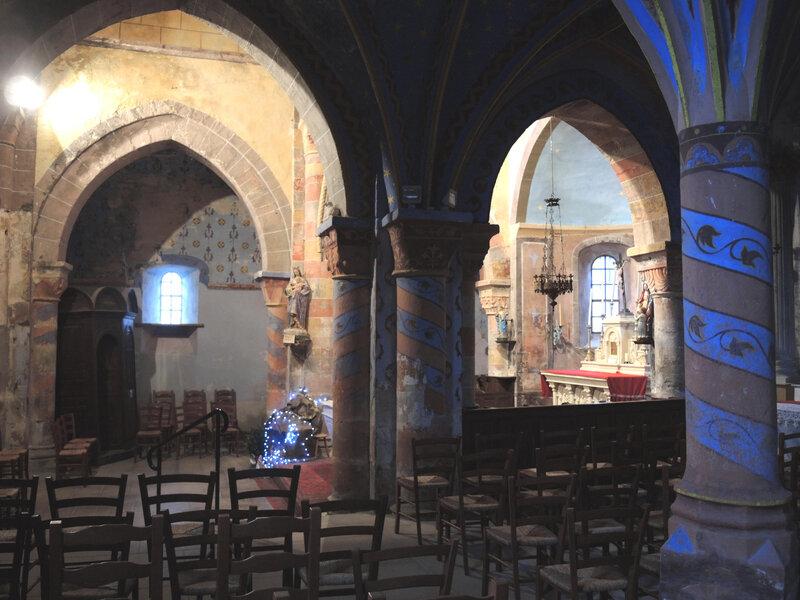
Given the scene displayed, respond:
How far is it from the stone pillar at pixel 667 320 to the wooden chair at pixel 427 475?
3.78 metres

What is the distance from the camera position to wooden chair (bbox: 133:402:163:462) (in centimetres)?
1344

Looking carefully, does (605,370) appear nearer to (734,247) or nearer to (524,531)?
(524,531)

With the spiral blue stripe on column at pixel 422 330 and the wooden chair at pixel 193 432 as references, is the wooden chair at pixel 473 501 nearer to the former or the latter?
the spiral blue stripe on column at pixel 422 330

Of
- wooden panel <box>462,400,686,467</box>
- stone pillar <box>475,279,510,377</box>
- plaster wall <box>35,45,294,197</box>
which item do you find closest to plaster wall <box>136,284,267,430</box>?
plaster wall <box>35,45,294,197</box>

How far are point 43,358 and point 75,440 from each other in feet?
5.17

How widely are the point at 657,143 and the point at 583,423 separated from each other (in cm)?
390

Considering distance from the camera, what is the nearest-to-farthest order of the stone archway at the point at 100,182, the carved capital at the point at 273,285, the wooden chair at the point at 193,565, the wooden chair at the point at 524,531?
the wooden chair at the point at 193,565 < the wooden chair at the point at 524,531 < the stone archway at the point at 100,182 < the carved capital at the point at 273,285

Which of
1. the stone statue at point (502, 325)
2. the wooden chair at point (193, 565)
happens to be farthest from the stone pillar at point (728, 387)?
the stone statue at point (502, 325)

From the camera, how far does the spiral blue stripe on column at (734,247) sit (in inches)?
161

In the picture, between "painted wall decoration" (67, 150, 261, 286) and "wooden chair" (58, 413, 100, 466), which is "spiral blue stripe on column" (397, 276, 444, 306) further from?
"painted wall decoration" (67, 150, 261, 286)

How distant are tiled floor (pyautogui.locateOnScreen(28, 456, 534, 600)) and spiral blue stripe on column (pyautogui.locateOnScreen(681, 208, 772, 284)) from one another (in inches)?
104

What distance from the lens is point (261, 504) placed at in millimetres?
9648

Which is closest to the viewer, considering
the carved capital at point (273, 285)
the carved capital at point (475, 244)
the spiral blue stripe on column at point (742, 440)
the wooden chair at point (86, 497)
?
the spiral blue stripe on column at point (742, 440)

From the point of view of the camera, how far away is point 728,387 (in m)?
4.06
